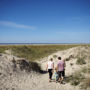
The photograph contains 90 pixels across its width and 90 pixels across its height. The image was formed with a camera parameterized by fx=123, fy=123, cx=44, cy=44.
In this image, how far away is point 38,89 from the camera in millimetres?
9555

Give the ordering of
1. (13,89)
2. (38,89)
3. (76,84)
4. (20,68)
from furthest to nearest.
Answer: (20,68) < (76,84) < (38,89) < (13,89)

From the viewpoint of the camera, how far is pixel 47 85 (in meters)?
10.4

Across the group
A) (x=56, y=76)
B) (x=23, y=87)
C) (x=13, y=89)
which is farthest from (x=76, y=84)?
(x=13, y=89)

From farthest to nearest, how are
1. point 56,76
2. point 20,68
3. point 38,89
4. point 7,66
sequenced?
point 20,68 < point 7,66 < point 56,76 < point 38,89

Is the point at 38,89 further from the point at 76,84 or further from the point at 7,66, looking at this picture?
the point at 7,66

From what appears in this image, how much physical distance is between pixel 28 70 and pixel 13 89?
547 cm

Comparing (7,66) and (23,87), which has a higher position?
(7,66)

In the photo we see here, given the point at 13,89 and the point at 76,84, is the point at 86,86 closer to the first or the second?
the point at 76,84

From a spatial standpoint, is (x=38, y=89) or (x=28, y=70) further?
(x=28, y=70)

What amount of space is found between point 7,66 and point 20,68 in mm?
1790

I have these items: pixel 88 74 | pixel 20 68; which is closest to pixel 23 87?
pixel 20 68

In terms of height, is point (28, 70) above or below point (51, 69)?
below

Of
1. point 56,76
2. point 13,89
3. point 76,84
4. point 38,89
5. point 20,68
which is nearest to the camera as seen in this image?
point 13,89

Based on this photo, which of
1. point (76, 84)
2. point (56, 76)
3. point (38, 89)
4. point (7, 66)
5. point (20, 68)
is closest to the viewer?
point (38, 89)
